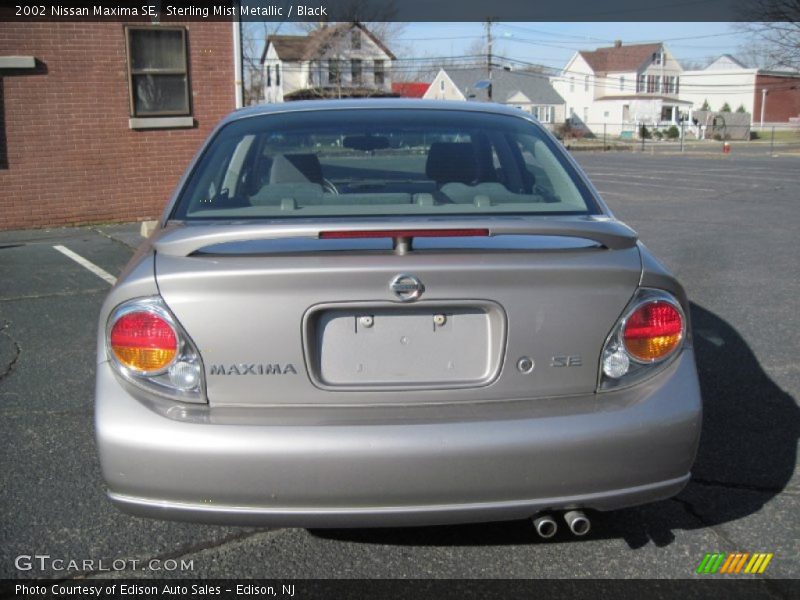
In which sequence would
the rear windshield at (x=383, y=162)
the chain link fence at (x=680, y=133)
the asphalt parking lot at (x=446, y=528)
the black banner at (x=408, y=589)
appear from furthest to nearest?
the chain link fence at (x=680, y=133) < the rear windshield at (x=383, y=162) < the asphalt parking lot at (x=446, y=528) < the black banner at (x=408, y=589)

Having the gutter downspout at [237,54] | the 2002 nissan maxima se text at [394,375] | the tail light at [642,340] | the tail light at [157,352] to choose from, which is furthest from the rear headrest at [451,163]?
the gutter downspout at [237,54]

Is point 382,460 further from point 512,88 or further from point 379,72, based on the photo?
point 512,88

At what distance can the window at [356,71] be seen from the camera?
4338 centimetres

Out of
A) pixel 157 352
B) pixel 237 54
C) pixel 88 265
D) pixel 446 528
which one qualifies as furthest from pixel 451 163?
pixel 237 54

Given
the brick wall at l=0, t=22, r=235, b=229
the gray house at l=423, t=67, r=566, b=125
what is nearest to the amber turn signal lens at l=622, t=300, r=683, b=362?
the brick wall at l=0, t=22, r=235, b=229

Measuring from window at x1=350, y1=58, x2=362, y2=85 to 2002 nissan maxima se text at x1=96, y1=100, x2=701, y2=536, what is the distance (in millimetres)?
42484

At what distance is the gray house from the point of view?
77.1 meters

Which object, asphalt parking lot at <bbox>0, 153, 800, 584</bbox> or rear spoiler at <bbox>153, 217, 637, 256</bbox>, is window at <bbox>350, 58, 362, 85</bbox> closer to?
asphalt parking lot at <bbox>0, 153, 800, 584</bbox>

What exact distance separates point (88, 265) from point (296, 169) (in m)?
5.89

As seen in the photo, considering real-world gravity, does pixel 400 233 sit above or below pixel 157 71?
below

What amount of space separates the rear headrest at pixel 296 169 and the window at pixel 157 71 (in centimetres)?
915

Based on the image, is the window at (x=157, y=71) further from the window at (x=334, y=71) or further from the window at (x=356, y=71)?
the window at (x=356, y=71)

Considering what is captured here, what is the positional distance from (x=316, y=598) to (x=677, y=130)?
2776 inches

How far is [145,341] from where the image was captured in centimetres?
252
